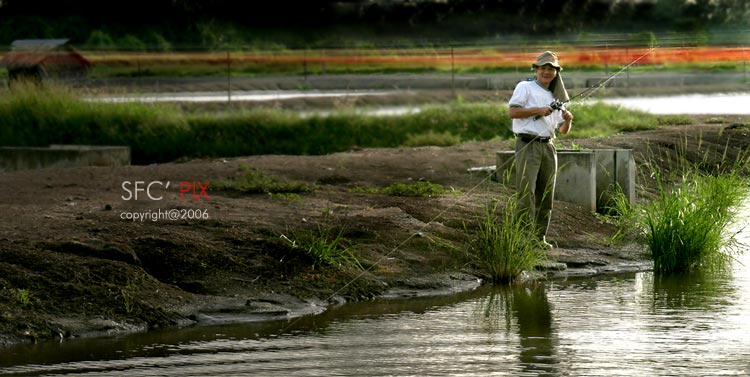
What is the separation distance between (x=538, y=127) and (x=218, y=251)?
2798 millimetres

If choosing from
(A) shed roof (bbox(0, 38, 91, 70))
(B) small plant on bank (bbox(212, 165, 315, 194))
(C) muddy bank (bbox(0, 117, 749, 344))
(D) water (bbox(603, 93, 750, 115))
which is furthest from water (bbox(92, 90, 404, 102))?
(B) small plant on bank (bbox(212, 165, 315, 194))

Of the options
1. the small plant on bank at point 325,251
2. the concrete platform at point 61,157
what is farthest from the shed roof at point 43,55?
the small plant on bank at point 325,251

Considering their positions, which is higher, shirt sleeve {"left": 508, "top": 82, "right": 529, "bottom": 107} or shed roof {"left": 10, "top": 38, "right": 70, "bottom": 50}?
shed roof {"left": 10, "top": 38, "right": 70, "bottom": 50}

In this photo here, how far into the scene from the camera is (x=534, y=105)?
→ 12055mm

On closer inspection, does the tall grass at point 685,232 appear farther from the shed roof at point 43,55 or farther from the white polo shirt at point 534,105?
the shed roof at point 43,55

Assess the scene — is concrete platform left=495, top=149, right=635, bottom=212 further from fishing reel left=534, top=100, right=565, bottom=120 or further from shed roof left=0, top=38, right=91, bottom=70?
shed roof left=0, top=38, right=91, bottom=70

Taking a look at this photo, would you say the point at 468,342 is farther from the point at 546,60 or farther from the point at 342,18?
the point at 342,18

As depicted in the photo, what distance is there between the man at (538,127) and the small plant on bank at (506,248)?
21 centimetres

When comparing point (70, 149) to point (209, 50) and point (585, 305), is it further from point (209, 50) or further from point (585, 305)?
point (209, 50)

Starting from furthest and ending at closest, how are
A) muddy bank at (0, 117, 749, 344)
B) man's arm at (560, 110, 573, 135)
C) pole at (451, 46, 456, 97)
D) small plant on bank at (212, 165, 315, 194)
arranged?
pole at (451, 46, 456, 97) < small plant on bank at (212, 165, 315, 194) < man's arm at (560, 110, 573, 135) < muddy bank at (0, 117, 749, 344)

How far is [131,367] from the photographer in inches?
352

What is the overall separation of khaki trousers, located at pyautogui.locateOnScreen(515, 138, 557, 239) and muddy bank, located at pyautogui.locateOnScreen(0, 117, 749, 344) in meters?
0.56

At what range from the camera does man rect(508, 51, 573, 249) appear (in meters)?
12.0

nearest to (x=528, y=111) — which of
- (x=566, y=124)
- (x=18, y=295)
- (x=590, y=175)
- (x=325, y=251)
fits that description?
(x=566, y=124)
